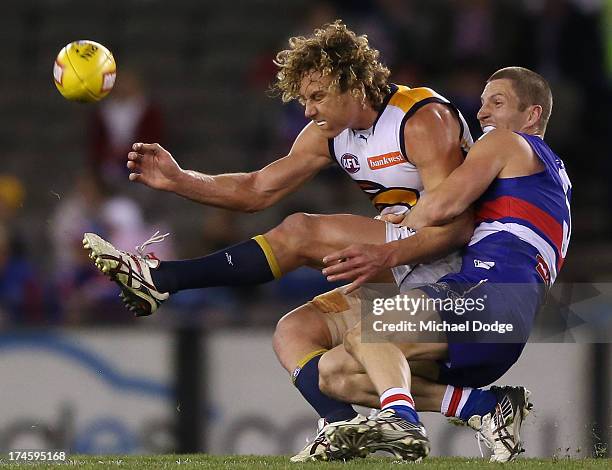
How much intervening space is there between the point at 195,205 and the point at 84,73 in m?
5.23

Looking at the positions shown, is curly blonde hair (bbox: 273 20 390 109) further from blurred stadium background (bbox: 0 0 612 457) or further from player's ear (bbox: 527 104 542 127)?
blurred stadium background (bbox: 0 0 612 457)

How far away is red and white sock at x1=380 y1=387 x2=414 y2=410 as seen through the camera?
5254mm

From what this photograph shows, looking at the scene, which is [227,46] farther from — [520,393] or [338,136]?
[520,393]

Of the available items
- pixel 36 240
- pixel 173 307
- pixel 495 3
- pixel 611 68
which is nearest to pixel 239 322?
pixel 173 307

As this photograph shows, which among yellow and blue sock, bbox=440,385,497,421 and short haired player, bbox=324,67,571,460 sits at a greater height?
short haired player, bbox=324,67,571,460

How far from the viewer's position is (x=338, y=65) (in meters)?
5.96

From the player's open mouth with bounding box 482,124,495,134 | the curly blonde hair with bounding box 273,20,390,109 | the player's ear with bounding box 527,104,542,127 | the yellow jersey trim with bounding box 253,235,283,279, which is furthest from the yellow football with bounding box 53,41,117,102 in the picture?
the player's ear with bounding box 527,104,542,127

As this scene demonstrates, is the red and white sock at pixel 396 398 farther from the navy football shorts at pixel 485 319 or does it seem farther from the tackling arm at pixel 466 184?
the tackling arm at pixel 466 184

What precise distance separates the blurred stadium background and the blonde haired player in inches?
47.4

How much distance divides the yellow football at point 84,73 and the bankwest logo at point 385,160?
1.46 m

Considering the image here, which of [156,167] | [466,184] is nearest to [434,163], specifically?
[466,184]

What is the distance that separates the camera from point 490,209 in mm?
5824

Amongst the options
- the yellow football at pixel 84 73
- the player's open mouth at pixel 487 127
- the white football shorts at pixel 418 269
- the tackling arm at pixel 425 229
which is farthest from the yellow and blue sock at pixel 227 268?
the player's open mouth at pixel 487 127

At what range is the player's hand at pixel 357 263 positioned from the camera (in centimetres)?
534
